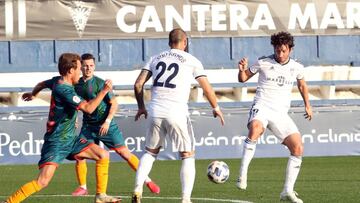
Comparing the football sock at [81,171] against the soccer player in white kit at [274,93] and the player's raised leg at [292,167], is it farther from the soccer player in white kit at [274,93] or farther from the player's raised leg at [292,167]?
the player's raised leg at [292,167]

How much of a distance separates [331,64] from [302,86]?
65.8ft

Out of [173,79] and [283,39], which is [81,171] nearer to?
[173,79]

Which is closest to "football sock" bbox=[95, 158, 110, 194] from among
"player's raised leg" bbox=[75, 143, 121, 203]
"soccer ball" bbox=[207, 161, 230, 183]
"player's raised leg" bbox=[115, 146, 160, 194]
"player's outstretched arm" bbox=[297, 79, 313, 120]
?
"player's raised leg" bbox=[75, 143, 121, 203]

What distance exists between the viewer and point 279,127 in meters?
13.0

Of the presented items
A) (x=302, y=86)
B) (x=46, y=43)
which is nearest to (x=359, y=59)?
(x=46, y=43)

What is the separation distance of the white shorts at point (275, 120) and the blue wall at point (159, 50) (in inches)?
814

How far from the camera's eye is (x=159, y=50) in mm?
34969

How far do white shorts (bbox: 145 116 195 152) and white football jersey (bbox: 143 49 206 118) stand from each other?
0.07 metres

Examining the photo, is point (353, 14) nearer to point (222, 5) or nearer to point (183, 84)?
point (222, 5)

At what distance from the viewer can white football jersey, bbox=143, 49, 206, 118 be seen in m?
11.4

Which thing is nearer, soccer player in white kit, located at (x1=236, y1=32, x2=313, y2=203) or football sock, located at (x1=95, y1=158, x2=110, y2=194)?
football sock, located at (x1=95, y1=158, x2=110, y2=194)

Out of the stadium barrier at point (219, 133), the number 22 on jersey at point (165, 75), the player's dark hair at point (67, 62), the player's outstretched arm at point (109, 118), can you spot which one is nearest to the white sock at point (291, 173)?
the number 22 on jersey at point (165, 75)

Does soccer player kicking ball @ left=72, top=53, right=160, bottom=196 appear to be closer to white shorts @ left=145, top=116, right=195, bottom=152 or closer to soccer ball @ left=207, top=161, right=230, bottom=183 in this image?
soccer ball @ left=207, top=161, right=230, bottom=183

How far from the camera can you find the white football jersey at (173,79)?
11414 millimetres
